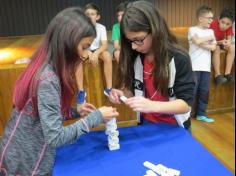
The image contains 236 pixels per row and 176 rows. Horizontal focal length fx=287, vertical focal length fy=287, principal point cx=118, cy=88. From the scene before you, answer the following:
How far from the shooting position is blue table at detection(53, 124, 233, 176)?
1.03 m

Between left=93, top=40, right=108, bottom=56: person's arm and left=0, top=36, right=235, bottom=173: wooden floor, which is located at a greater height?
left=93, top=40, right=108, bottom=56: person's arm

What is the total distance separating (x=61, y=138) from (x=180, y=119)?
1.99ft

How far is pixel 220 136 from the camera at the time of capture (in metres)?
2.75

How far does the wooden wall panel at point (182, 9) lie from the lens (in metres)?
9.64

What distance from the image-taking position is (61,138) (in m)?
1.06

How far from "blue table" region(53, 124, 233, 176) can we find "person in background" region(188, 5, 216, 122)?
1786mm

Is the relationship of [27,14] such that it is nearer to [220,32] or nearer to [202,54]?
[220,32]

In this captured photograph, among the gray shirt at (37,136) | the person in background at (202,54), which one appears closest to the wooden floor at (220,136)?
the person in background at (202,54)

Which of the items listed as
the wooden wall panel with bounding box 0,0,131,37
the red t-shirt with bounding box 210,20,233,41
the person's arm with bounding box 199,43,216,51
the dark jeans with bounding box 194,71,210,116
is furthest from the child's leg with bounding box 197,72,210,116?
the wooden wall panel with bounding box 0,0,131,37

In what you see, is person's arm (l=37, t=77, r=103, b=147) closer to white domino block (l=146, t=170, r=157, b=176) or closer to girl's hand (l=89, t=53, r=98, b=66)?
white domino block (l=146, t=170, r=157, b=176)

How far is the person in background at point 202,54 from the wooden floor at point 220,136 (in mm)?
134

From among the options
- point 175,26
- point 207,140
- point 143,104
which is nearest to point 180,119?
point 143,104

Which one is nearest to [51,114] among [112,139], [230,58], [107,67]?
[112,139]

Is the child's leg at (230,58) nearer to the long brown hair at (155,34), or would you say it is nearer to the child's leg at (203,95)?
the child's leg at (203,95)
